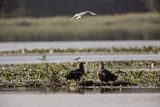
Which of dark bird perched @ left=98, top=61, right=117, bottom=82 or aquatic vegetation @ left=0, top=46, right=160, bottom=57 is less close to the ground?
aquatic vegetation @ left=0, top=46, right=160, bottom=57

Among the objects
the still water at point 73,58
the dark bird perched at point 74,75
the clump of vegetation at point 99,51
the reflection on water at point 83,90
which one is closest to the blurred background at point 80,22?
the clump of vegetation at point 99,51

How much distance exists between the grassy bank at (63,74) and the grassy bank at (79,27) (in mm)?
22840

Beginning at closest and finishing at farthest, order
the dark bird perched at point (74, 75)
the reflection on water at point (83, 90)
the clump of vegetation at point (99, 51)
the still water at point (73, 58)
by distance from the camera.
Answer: the reflection on water at point (83, 90) < the dark bird perched at point (74, 75) < the still water at point (73, 58) < the clump of vegetation at point (99, 51)

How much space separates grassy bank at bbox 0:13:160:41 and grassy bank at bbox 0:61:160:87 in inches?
899
